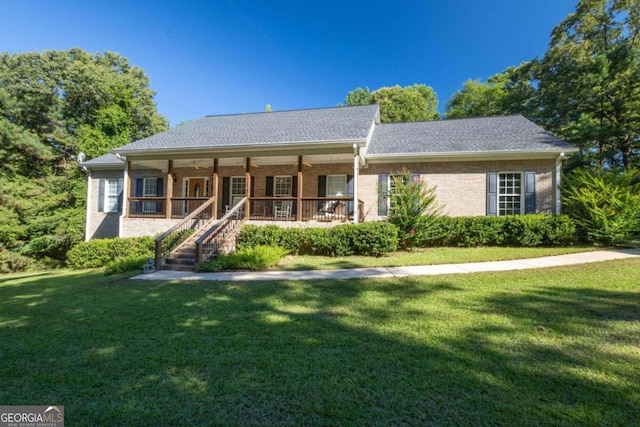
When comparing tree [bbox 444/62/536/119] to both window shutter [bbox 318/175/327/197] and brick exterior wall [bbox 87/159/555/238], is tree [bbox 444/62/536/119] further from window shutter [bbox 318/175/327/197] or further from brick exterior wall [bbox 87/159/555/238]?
window shutter [bbox 318/175/327/197]

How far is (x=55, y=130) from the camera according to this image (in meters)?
22.2

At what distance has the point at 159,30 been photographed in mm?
14062

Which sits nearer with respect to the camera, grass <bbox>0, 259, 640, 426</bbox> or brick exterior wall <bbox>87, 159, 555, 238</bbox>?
grass <bbox>0, 259, 640, 426</bbox>

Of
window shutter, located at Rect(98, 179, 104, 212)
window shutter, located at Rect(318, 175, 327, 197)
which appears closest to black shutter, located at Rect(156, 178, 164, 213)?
window shutter, located at Rect(98, 179, 104, 212)

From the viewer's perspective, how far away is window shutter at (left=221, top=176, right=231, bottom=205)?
48.1ft

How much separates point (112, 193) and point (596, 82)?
26380mm

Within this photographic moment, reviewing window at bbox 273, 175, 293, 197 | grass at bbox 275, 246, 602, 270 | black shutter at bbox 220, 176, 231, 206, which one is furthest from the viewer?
black shutter at bbox 220, 176, 231, 206

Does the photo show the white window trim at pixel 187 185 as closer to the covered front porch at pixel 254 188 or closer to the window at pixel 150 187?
the covered front porch at pixel 254 188

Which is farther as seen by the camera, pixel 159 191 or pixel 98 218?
pixel 98 218

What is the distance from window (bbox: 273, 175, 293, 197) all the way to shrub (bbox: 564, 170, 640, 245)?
11156mm

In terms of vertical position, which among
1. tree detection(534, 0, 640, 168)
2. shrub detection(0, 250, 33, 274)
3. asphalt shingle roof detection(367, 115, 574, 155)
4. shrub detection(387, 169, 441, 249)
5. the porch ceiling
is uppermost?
tree detection(534, 0, 640, 168)

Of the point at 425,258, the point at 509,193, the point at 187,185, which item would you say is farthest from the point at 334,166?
the point at 187,185

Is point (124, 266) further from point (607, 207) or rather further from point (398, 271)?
point (607, 207)

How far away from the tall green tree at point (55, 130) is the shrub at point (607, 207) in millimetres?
23566
